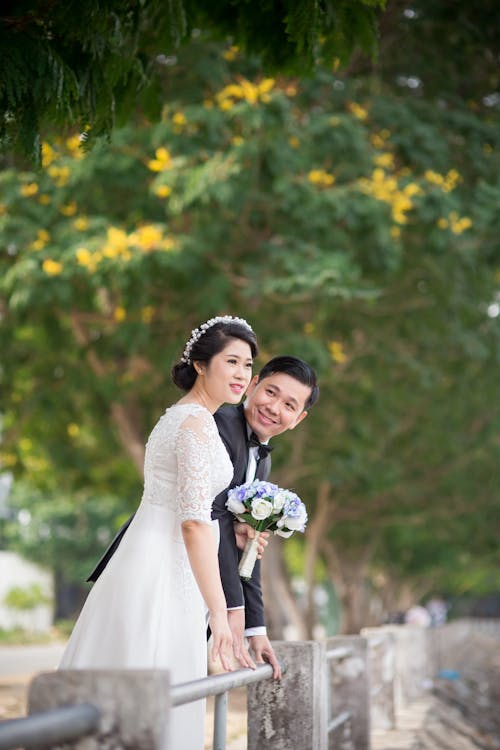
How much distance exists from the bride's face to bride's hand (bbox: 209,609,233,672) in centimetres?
89

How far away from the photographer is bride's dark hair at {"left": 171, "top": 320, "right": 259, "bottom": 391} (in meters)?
4.68

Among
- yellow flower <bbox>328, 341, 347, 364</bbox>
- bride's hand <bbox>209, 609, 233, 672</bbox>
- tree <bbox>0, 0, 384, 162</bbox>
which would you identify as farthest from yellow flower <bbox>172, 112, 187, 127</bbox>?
bride's hand <bbox>209, 609, 233, 672</bbox>

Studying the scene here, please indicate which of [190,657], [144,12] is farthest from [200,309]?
[190,657]

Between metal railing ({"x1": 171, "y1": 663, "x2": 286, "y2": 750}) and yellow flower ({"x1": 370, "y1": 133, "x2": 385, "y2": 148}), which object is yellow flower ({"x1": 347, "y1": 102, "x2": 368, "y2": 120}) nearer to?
yellow flower ({"x1": 370, "y1": 133, "x2": 385, "y2": 148})

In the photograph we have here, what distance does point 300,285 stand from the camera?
11375mm

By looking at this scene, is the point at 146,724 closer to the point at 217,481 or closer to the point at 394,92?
the point at 217,481

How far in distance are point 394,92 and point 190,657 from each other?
10433 mm

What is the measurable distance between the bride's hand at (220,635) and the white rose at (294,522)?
59 cm

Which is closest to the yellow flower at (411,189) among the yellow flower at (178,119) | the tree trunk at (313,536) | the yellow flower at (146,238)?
the yellow flower at (178,119)

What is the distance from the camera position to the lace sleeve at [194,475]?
4180 mm

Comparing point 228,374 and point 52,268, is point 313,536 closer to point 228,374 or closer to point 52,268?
point 52,268

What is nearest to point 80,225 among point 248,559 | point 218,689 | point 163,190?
point 163,190

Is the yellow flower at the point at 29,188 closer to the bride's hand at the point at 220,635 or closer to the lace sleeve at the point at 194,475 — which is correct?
the lace sleeve at the point at 194,475

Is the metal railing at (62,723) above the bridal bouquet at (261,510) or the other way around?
the other way around
